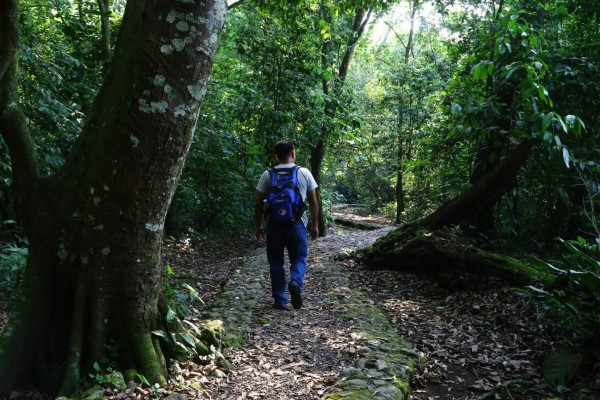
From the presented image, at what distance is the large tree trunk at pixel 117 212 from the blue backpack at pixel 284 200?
1.97 m

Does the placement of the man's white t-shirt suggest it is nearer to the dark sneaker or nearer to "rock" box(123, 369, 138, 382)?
the dark sneaker

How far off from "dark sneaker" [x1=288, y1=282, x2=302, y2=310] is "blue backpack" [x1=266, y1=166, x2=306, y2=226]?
73cm

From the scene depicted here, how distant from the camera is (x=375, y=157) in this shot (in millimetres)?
26375

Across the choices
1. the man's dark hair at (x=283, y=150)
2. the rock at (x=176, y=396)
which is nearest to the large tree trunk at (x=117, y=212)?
the rock at (x=176, y=396)

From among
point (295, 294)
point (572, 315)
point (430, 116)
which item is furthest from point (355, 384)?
point (430, 116)

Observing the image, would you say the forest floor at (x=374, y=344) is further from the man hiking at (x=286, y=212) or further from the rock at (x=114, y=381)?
the man hiking at (x=286, y=212)

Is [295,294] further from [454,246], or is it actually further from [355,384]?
[454,246]

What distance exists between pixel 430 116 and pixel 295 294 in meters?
14.2

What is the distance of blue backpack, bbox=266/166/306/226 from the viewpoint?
4.84 m

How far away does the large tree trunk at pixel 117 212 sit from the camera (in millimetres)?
2754

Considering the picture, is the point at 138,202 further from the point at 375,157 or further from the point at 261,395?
the point at 375,157

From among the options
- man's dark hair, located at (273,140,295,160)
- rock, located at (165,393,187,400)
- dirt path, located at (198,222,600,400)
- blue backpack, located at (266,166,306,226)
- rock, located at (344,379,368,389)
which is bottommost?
dirt path, located at (198,222,600,400)

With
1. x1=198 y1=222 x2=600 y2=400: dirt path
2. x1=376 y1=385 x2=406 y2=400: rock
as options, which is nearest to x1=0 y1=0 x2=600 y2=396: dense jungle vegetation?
x1=198 y1=222 x2=600 y2=400: dirt path

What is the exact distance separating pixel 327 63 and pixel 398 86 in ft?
28.7
